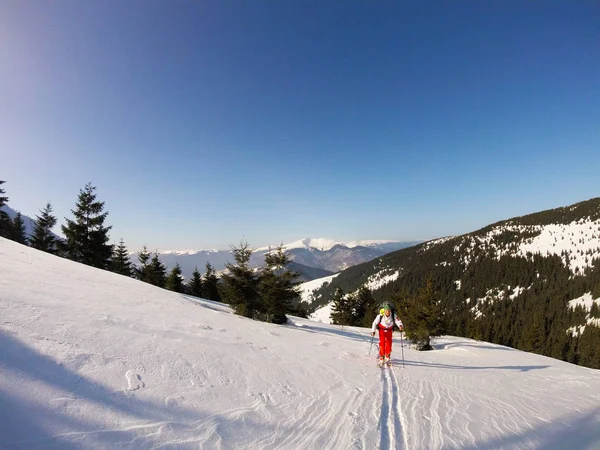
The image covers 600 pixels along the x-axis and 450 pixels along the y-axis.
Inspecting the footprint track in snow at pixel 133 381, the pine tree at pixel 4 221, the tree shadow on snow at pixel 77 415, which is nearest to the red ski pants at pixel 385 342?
the tree shadow on snow at pixel 77 415

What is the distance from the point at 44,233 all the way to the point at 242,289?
33.4 metres

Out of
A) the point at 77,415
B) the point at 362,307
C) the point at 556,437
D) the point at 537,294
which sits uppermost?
the point at 77,415

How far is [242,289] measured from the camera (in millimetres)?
19875

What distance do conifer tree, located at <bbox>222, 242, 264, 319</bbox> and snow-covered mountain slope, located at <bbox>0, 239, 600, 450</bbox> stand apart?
36.3 ft

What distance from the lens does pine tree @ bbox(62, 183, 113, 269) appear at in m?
29.7

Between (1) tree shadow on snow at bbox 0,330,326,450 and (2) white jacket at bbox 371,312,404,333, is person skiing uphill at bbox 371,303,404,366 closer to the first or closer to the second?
(2) white jacket at bbox 371,312,404,333

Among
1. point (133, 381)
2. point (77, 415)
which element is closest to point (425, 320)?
point (133, 381)

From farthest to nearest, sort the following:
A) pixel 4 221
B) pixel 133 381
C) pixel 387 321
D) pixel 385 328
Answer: pixel 4 221
pixel 387 321
pixel 385 328
pixel 133 381

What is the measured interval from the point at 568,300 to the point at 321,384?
20232 cm

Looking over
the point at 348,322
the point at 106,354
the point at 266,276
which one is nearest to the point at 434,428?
the point at 106,354

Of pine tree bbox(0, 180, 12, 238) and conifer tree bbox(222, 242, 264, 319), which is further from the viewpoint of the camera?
pine tree bbox(0, 180, 12, 238)

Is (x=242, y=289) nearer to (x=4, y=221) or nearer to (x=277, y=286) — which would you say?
(x=277, y=286)

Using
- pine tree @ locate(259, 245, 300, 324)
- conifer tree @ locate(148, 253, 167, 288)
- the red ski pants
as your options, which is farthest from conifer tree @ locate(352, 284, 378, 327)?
the red ski pants

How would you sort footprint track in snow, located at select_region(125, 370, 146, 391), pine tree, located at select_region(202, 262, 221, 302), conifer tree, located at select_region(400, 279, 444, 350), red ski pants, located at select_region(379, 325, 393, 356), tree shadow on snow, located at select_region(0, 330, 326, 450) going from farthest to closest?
1. pine tree, located at select_region(202, 262, 221, 302)
2. conifer tree, located at select_region(400, 279, 444, 350)
3. red ski pants, located at select_region(379, 325, 393, 356)
4. footprint track in snow, located at select_region(125, 370, 146, 391)
5. tree shadow on snow, located at select_region(0, 330, 326, 450)
